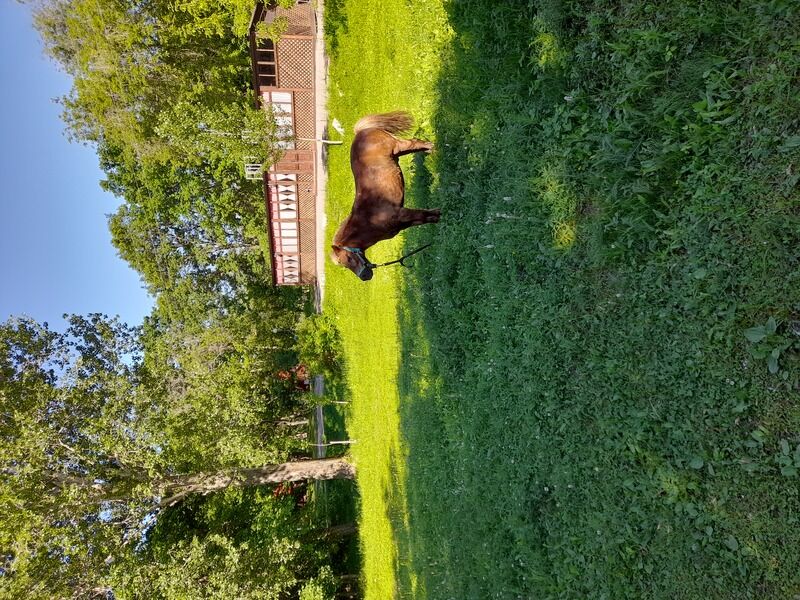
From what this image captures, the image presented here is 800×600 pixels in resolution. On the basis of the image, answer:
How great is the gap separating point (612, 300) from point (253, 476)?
1293cm

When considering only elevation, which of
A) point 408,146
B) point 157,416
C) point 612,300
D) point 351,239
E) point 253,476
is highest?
point 408,146

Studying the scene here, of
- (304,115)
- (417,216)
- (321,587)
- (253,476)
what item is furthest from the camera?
(304,115)

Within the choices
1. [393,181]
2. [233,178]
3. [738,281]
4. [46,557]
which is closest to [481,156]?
[393,181]

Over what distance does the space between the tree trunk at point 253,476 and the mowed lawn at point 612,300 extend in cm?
690

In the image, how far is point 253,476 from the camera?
15445 millimetres

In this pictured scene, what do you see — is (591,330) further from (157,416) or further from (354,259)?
(157,416)

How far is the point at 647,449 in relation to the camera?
15.3 feet

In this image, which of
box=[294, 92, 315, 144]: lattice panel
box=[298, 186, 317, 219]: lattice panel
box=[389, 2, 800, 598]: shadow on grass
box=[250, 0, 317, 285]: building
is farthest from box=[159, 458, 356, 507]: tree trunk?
box=[294, 92, 315, 144]: lattice panel

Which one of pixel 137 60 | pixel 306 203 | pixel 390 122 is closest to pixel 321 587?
pixel 390 122

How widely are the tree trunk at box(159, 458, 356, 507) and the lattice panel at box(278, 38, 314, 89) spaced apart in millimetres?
11846

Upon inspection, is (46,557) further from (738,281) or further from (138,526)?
(738,281)

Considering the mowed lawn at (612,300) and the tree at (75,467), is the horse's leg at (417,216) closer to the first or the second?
the mowed lawn at (612,300)

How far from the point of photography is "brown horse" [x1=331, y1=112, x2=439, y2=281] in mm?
8258

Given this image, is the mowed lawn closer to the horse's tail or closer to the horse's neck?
the horse's tail
